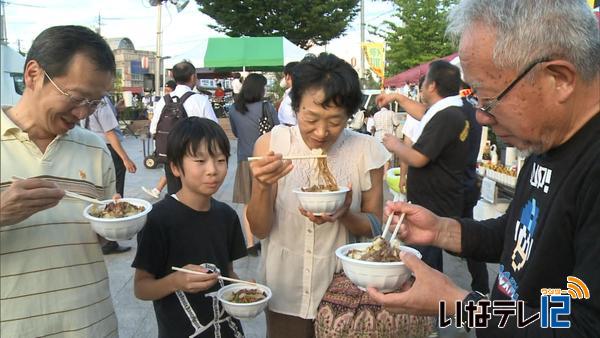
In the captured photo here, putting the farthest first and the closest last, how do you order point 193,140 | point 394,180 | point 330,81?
point 394,180
point 193,140
point 330,81

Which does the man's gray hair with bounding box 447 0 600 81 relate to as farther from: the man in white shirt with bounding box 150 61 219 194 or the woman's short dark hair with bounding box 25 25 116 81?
the man in white shirt with bounding box 150 61 219 194

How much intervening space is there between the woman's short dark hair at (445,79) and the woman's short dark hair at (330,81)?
2.06m

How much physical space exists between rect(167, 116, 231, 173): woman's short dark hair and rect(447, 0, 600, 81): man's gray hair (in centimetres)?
131

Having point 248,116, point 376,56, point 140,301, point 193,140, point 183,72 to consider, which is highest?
point 376,56

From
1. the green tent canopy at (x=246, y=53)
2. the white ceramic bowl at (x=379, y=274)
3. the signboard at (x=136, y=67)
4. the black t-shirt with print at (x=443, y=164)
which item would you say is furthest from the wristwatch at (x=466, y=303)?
the signboard at (x=136, y=67)

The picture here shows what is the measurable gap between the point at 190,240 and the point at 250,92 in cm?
401

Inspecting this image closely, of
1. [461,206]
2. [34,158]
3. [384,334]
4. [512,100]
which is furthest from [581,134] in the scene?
[461,206]

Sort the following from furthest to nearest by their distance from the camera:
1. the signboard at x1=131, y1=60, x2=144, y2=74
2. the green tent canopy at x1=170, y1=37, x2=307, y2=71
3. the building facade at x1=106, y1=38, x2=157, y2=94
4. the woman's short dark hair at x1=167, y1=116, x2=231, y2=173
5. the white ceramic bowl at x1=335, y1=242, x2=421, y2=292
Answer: the signboard at x1=131, y1=60, x2=144, y2=74
the building facade at x1=106, y1=38, x2=157, y2=94
the green tent canopy at x1=170, y1=37, x2=307, y2=71
the woman's short dark hair at x1=167, y1=116, x2=231, y2=173
the white ceramic bowl at x1=335, y1=242, x2=421, y2=292

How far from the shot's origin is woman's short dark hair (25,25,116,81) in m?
1.59

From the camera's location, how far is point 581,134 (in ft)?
4.38

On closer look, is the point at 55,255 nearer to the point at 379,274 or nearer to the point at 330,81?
the point at 379,274

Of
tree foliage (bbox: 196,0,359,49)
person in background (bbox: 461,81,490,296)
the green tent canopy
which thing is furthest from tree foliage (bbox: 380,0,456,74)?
person in background (bbox: 461,81,490,296)

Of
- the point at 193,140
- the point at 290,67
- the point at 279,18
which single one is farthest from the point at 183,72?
the point at 279,18

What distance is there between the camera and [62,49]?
159cm
